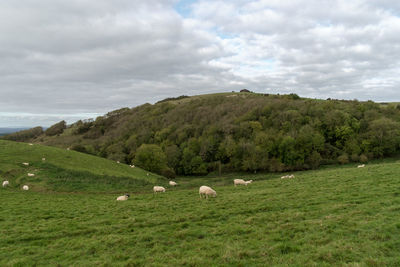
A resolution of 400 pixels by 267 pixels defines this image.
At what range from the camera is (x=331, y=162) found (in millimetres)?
70562

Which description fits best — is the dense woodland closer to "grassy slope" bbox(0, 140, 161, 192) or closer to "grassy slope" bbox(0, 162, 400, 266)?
"grassy slope" bbox(0, 140, 161, 192)

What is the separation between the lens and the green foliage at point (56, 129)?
146m

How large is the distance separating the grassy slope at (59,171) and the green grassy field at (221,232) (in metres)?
10.1

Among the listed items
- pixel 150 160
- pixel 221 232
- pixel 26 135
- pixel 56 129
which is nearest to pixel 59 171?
pixel 150 160

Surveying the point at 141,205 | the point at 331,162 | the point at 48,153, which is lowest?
the point at 331,162

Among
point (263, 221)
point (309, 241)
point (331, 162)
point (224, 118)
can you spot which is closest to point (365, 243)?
point (309, 241)

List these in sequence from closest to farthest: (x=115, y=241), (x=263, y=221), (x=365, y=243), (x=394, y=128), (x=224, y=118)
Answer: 1. (x=365, y=243)
2. (x=115, y=241)
3. (x=263, y=221)
4. (x=394, y=128)
5. (x=224, y=118)

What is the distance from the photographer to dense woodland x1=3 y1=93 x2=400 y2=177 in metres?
67.6

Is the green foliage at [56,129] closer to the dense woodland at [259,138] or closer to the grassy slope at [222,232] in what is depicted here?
the dense woodland at [259,138]

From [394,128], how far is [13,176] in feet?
315

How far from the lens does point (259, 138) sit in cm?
7344

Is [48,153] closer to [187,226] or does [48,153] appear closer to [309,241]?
[187,226]

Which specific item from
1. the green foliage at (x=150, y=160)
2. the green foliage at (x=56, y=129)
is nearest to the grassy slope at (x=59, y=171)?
the green foliage at (x=150, y=160)

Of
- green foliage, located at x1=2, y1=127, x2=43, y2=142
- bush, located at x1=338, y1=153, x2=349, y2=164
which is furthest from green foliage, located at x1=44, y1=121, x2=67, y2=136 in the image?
bush, located at x1=338, y1=153, x2=349, y2=164
